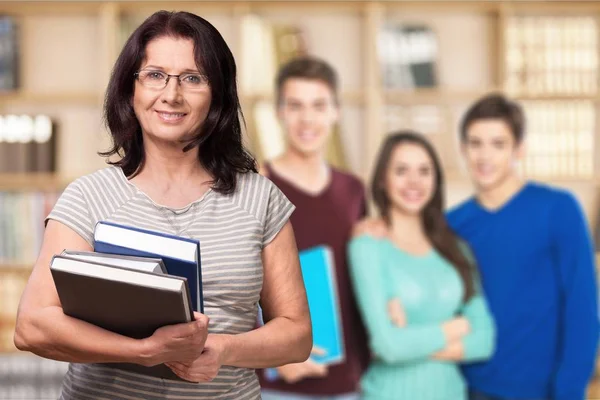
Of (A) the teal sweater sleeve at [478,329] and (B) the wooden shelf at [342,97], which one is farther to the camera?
(B) the wooden shelf at [342,97]

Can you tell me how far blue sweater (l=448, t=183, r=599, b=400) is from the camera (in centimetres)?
313

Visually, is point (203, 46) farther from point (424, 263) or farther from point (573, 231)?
point (573, 231)

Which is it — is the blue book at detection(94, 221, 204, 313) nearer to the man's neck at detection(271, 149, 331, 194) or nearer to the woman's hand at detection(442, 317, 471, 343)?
the man's neck at detection(271, 149, 331, 194)

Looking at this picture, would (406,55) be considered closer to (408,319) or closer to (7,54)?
(408,319)

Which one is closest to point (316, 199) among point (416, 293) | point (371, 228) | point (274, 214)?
point (371, 228)

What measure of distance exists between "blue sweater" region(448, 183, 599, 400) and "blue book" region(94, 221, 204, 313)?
7.08 ft

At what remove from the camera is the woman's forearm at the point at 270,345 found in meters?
1.27

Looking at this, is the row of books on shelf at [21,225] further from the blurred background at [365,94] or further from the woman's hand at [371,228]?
the woman's hand at [371,228]

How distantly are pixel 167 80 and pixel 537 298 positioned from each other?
85.8 inches

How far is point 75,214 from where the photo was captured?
1.28m

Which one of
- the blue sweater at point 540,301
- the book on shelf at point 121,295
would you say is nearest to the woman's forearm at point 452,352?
the blue sweater at point 540,301

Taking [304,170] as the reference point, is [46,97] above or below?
above

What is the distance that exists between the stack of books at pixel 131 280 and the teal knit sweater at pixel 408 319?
185 centimetres

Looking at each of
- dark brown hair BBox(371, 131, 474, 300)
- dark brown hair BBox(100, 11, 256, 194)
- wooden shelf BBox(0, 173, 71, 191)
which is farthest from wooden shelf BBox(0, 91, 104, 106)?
dark brown hair BBox(100, 11, 256, 194)
